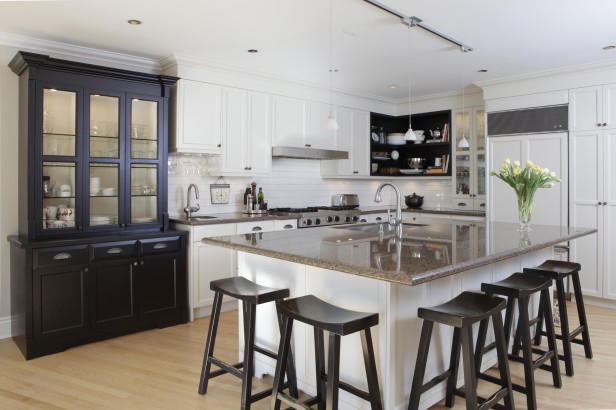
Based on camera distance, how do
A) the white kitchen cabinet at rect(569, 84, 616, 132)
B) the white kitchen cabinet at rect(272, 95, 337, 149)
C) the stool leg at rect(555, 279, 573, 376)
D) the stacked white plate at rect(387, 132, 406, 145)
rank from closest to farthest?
the stool leg at rect(555, 279, 573, 376), the white kitchen cabinet at rect(569, 84, 616, 132), the white kitchen cabinet at rect(272, 95, 337, 149), the stacked white plate at rect(387, 132, 406, 145)

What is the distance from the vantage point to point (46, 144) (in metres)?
3.61

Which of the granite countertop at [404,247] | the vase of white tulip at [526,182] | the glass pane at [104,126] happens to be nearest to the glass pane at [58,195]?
the glass pane at [104,126]

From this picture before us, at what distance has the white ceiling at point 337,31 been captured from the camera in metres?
3.20

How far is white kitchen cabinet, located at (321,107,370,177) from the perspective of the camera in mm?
6066

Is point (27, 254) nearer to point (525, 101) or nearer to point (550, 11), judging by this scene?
point (550, 11)

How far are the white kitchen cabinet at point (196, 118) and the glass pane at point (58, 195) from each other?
104 centimetres

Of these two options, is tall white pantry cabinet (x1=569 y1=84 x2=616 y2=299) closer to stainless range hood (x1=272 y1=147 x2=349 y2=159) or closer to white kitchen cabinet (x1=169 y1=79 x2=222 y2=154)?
stainless range hood (x1=272 y1=147 x2=349 y2=159)

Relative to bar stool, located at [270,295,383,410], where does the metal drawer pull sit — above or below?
above

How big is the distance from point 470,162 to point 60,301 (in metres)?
5.05

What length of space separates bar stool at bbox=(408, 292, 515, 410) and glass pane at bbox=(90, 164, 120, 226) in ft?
9.67

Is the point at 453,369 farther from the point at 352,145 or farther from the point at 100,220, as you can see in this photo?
the point at 352,145

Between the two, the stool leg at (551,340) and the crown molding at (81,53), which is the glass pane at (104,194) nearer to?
the crown molding at (81,53)

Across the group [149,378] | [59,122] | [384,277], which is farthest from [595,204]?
[59,122]

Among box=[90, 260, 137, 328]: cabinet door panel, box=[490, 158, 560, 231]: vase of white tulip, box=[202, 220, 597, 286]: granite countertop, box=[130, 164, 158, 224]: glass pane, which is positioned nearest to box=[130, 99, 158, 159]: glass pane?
box=[130, 164, 158, 224]: glass pane
